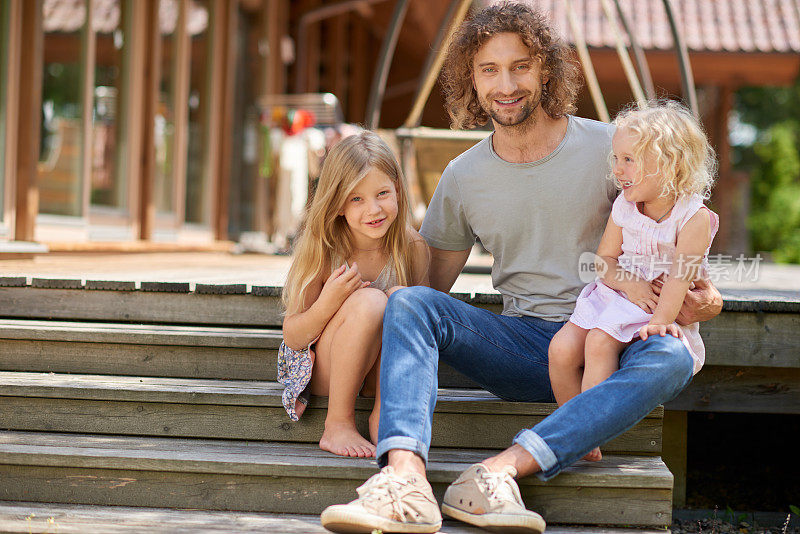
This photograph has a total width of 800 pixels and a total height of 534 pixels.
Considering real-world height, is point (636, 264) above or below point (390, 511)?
above

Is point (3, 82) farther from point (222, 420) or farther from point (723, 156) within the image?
point (723, 156)

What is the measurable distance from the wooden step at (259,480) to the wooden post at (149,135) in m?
3.87

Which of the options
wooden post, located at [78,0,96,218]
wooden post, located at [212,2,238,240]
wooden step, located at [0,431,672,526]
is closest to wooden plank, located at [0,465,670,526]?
wooden step, located at [0,431,672,526]

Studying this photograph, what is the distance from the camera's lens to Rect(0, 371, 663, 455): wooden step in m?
2.32

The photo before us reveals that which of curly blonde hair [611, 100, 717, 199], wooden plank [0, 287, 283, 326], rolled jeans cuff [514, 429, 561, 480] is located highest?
curly blonde hair [611, 100, 717, 199]

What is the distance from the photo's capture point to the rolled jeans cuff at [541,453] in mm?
1953

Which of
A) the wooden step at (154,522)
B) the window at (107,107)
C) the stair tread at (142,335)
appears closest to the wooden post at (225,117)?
the window at (107,107)

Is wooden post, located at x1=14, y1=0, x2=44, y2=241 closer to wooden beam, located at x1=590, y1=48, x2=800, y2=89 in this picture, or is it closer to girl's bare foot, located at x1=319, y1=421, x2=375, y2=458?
girl's bare foot, located at x1=319, y1=421, x2=375, y2=458

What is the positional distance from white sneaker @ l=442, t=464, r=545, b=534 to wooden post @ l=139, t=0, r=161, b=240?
4488 mm

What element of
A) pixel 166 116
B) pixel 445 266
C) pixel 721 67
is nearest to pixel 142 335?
pixel 445 266

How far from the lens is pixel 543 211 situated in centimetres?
238

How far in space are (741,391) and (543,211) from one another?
3.64 feet

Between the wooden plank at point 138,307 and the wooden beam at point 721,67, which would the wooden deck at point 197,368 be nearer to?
the wooden plank at point 138,307

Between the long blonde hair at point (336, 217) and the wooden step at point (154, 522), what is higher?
the long blonde hair at point (336, 217)
